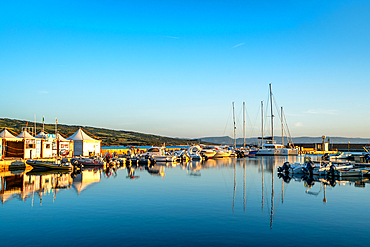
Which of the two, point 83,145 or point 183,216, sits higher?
point 83,145

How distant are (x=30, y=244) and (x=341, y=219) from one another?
16529 millimetres

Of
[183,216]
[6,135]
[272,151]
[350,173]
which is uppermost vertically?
[6,135]

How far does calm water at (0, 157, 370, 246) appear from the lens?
1312 centimetres

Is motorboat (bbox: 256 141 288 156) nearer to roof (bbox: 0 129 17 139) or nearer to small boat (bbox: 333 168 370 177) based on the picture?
small boat (bbox: 333 168 370 177)

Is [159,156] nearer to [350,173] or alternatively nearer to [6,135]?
[6,135]

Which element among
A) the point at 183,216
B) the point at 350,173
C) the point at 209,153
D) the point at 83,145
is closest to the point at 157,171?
the point at 83,145

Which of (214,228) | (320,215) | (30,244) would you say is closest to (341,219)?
(320,215)

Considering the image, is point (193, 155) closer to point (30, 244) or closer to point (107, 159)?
point (107, 159)

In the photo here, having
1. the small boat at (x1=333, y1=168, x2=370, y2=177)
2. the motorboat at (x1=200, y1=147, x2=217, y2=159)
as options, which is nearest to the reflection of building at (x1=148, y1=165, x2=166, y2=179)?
the small boat at (x1=333, y1=168, x2=370, y2=177)

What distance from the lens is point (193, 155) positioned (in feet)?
253

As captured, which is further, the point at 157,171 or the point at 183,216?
the point at 157,171

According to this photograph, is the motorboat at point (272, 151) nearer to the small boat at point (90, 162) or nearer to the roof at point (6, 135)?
the small boat at point (90, 162)

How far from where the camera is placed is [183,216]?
17.1 metres

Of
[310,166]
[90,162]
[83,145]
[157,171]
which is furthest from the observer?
[83,145]
